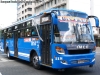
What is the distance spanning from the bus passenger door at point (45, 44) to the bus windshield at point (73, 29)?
716mm

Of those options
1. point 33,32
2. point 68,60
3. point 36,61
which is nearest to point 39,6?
point 33,32

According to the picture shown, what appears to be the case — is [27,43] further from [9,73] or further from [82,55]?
[82,55]

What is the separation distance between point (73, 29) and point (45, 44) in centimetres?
159

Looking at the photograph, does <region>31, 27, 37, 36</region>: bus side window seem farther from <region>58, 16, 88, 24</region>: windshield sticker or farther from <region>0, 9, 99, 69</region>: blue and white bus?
<region>58, 16, 88, 24</region>: windshield sticker

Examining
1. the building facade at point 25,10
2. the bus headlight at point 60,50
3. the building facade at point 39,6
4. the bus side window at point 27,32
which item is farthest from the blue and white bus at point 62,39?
the building facade at point 25,10

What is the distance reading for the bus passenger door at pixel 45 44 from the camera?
9.14 meters

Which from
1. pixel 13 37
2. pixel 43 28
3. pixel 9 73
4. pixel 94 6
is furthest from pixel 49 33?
pixel 94 6

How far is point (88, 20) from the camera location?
376 inches

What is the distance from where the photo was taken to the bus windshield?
859 cm

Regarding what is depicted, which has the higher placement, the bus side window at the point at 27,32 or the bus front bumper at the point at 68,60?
the bus side window at the point at 27,32

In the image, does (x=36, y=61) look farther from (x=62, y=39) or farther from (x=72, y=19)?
(x=72, y=19)

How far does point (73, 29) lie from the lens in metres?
8.78

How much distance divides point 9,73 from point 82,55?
11.9ft

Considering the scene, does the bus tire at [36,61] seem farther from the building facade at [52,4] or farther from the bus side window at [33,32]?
the building facade at [52,4]
